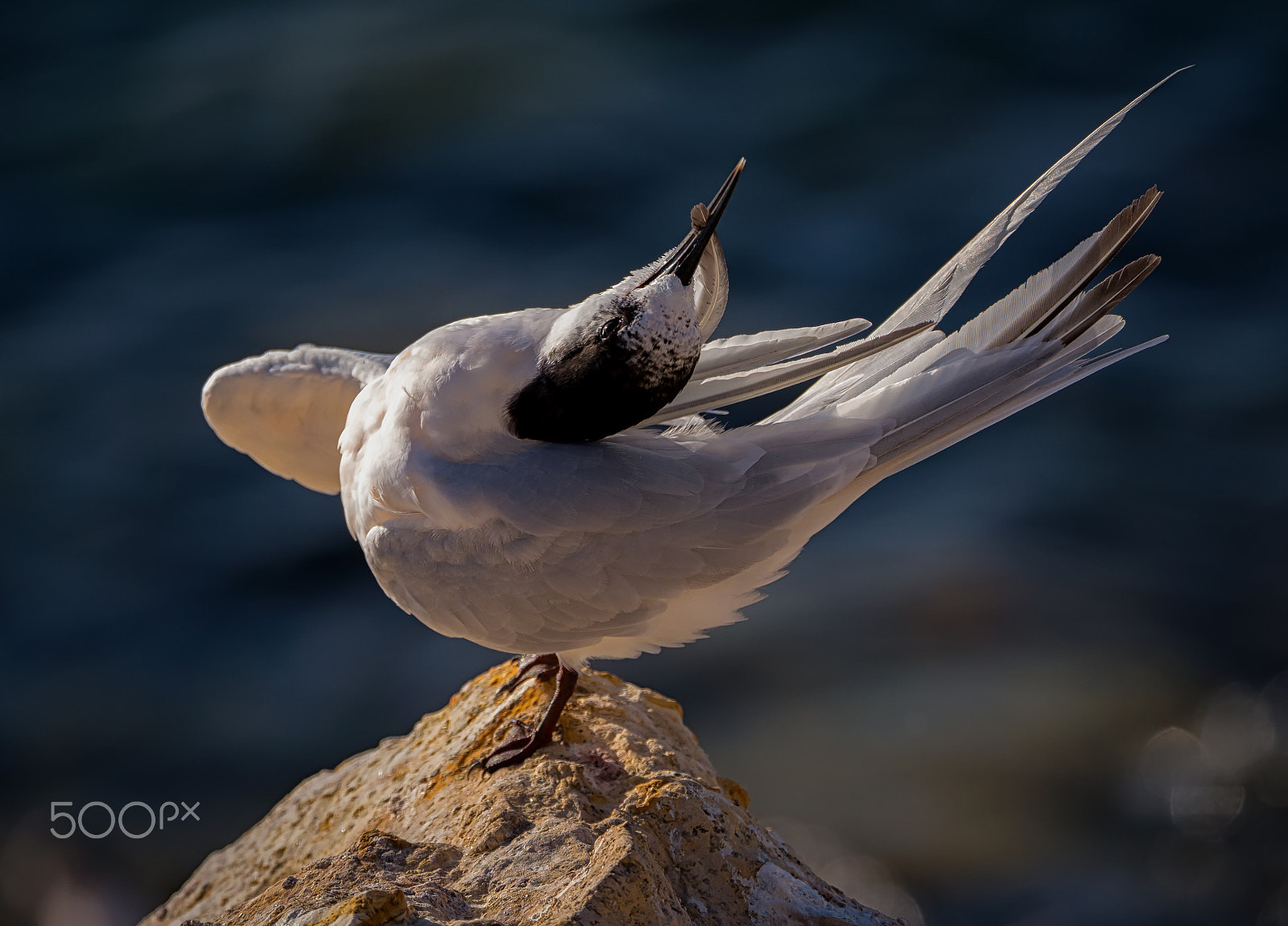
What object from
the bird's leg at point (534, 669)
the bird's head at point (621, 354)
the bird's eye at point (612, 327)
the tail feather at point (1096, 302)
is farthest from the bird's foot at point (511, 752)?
the tail feather at point (1096, 302)

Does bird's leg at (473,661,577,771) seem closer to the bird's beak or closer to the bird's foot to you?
the bird's foot

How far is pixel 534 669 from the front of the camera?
3725mm

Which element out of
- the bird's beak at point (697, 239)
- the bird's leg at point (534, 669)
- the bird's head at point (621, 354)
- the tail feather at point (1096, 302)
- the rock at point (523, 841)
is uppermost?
the bird's beak at point (697, 239)

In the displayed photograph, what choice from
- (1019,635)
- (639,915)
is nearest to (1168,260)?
(1019,635)

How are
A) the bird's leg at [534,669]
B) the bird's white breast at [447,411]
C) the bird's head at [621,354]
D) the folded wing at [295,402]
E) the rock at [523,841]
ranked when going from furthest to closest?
the folded wing at [295,402] → the bird's leg at [534,669] → the bird's white breast at [447,411] → the bird's head at [621,354] → the rock at [523,841]

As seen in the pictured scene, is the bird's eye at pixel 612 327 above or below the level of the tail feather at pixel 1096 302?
above

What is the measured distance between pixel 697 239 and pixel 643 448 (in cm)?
60

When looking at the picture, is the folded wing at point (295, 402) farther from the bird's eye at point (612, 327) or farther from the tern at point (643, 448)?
the bird's eye at point (612, 327)

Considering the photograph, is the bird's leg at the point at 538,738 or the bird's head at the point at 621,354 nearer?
the bird's head at the point at 621,354

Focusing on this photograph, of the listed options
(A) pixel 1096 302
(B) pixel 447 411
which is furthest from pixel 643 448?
(A) pixel 1096 302

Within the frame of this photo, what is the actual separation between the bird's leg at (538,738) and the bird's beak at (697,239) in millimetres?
1175

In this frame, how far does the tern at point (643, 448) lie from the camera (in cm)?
304

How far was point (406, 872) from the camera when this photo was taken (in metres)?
2.45

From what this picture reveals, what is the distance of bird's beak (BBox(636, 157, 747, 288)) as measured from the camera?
3059 mm
